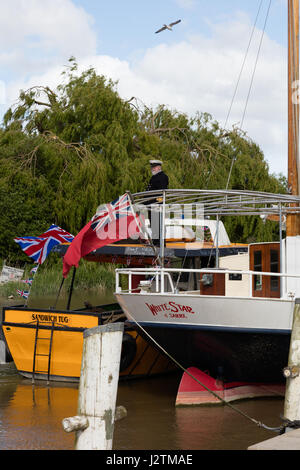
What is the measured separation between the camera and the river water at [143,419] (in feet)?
33.6

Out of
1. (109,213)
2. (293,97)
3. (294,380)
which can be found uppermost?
(293,97)

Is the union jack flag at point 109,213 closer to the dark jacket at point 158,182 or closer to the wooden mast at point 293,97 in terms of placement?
the dark jacket at point 158,182

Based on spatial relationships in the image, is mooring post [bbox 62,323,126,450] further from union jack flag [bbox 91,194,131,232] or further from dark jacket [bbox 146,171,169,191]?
dark jacket [bbox 146,171,169,191]

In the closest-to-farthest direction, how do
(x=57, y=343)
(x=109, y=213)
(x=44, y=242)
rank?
1. (x=109, y=213)
2. (x=57, y=343)
3. (x=44, y=242)

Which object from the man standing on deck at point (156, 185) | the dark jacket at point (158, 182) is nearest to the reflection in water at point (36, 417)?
the man standing on deck at point (156, 185)

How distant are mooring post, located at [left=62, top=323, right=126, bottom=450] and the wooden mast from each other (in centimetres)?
740

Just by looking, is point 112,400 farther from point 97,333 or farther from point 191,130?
point 191,130

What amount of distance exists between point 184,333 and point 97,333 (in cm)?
579

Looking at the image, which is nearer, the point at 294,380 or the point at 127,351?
the point at 294,380

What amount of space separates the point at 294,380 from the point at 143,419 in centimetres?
340

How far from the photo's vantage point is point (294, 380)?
934 cm

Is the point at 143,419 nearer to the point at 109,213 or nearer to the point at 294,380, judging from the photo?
the point at 294,380

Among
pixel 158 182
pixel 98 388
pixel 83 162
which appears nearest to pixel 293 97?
pixel 158 182

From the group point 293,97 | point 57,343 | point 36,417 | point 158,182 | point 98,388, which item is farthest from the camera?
point 293,97
